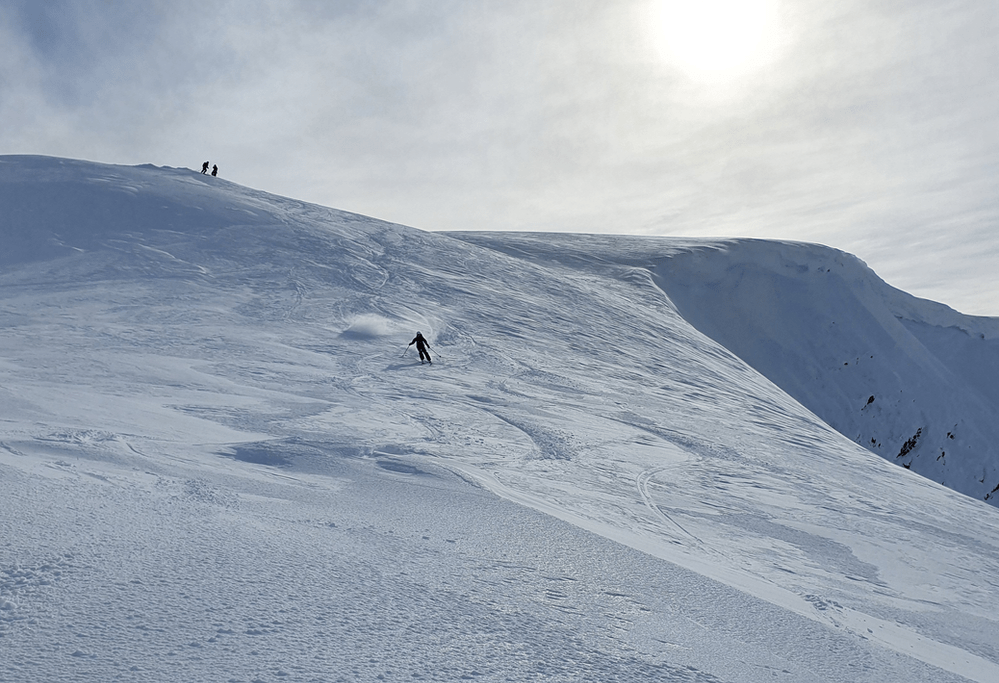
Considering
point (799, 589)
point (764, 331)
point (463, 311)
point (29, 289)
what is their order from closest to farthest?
point (799, 589) < point (29, 289) < point (463, 311) < point (764, 331)

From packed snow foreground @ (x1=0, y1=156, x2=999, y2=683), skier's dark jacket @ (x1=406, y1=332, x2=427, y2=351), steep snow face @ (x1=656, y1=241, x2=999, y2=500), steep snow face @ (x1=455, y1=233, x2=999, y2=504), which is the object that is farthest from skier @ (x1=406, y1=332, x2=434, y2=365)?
steep snow face @ (x1=656, y1=241, x2=999, y2=500)

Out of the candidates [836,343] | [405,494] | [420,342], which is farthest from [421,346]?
[836,343]

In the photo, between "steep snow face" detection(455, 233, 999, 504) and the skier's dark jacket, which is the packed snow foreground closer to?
the skier's dark jacket

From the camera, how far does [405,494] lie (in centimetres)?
603

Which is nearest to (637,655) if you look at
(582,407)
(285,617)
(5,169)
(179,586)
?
(285,617)

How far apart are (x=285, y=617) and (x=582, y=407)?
9866mm

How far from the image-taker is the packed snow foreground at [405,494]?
352 centimetres

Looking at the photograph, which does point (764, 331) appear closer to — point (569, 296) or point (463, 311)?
point (569, 296)

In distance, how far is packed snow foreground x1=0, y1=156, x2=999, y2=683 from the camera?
3521 millimetres

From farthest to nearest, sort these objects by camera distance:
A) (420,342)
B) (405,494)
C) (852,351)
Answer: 1. (852,351)
2. (420,342)
3. (405,494)

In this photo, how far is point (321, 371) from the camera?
12.6m

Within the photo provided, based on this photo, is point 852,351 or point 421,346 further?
point 852,351

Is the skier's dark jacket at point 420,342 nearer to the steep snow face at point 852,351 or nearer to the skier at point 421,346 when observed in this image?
the skier at point 421,346

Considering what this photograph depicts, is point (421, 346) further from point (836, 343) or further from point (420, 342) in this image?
point (836, 343)
